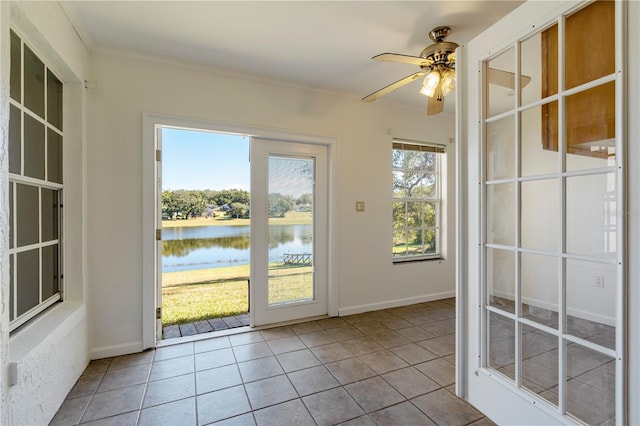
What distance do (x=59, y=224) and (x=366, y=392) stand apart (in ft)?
8.06

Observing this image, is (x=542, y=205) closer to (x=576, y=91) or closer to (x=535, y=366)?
(x=576, y=91)

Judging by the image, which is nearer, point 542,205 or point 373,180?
point 542,205

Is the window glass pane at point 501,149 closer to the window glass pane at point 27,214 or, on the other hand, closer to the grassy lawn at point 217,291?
the grassy lawn at point 217,291

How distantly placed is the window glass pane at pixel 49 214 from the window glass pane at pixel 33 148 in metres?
0.16

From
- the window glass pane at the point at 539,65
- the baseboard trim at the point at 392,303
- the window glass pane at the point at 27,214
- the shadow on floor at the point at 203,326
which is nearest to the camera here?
the window glass pane at the point at 539,65

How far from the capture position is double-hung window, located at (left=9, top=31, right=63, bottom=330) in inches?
60.7

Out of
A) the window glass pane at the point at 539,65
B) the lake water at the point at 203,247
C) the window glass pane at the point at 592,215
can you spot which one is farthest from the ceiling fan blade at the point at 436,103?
the lake water at the point at 203,247

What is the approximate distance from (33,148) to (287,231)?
6.79 feet

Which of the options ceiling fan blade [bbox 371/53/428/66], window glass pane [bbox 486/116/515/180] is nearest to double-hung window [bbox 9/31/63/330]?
ceiling fan blade [bbox 371/53/428/66]

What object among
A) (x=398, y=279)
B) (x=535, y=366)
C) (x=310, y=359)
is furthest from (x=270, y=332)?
(x=535, y=366)

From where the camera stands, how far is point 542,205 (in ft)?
4.81

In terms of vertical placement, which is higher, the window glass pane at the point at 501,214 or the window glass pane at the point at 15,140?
the window glass pane at the point at 15,140

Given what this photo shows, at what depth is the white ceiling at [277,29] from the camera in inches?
75.4

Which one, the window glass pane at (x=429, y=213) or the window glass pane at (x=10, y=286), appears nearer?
the window glass pane at (x=10, y=286)
